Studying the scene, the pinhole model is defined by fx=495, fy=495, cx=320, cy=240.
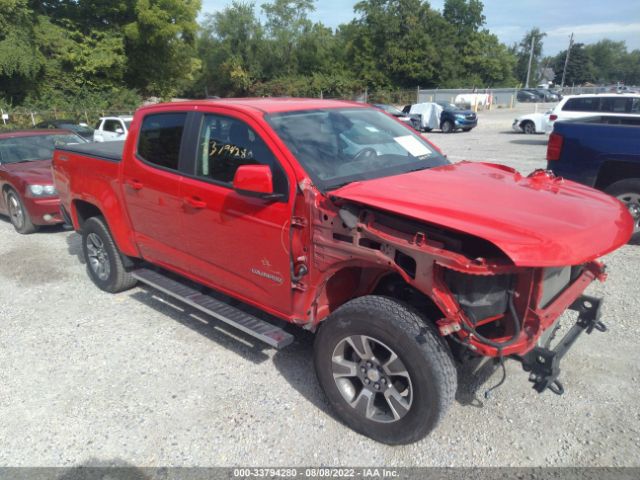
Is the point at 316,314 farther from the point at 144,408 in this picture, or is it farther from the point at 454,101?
the point at 454,101

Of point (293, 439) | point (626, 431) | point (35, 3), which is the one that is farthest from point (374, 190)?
point (35, 3)

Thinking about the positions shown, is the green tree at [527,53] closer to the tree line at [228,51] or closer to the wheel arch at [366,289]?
the tree line at [228,51]

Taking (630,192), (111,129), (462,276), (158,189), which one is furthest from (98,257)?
(111,129)

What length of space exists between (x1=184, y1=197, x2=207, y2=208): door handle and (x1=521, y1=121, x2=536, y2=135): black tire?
20962 millimetres

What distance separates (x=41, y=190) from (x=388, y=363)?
673 centimetres

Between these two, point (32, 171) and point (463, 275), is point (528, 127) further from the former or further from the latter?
point (463, 275)

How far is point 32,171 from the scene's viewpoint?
7.80 metres

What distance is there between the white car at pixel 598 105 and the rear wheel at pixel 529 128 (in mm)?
5367

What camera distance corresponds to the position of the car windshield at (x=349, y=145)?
3266 millimetres

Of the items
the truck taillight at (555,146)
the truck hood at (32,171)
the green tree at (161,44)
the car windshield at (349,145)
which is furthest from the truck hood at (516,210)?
the green tree at (161,44)

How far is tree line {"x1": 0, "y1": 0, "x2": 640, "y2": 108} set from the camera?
29.1 m

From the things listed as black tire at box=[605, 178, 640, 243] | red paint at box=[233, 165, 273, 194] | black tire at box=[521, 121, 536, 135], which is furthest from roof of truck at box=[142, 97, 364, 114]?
black tire at box=[521, 121, 536, 135]

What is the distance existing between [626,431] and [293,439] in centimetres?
203

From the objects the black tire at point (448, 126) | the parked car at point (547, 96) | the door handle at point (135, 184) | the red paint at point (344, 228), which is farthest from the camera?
the parked car at point (547, 96)
